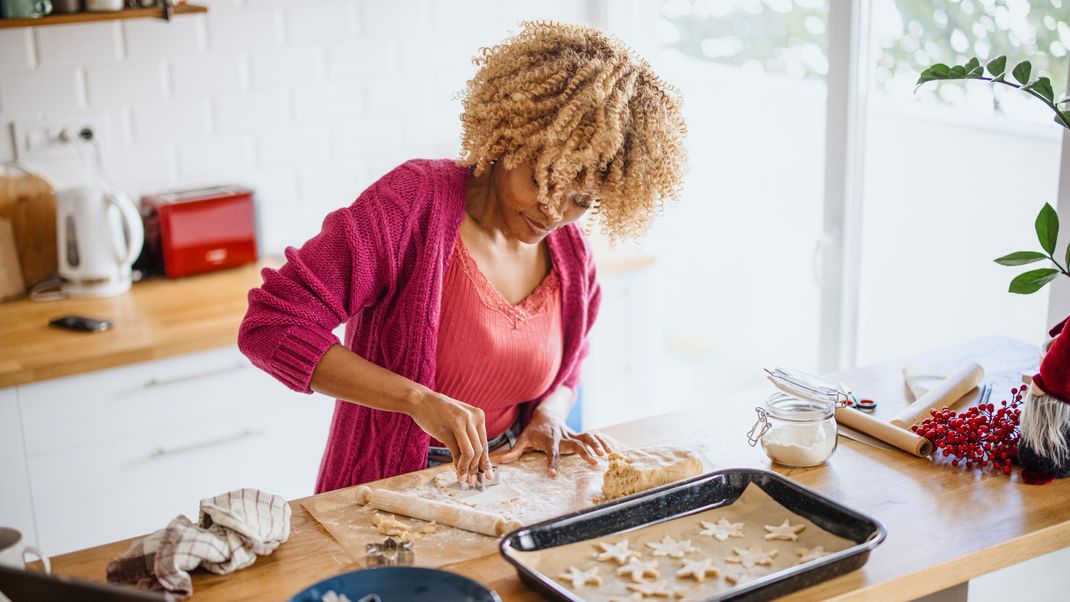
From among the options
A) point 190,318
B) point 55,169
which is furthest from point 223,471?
point 55,169

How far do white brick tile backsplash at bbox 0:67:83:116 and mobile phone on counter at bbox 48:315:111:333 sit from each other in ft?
1.96

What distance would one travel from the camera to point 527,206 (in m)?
1.81

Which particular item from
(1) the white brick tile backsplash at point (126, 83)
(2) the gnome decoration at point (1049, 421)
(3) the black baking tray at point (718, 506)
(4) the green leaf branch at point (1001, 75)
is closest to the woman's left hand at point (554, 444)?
(3) the black baking tray at point (718, 506)

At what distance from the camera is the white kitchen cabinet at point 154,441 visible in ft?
8.25

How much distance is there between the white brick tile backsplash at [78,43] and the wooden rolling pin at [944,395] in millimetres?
2248

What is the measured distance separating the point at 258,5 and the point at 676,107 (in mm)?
1781

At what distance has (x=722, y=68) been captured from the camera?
3.28m

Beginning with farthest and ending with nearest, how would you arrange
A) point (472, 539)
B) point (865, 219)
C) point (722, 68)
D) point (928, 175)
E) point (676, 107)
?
point (722, 68) → point (865, 219) → point (928, 175) → point (676, 107) → point (472, 539)

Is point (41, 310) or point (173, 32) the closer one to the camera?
point (41, 310)

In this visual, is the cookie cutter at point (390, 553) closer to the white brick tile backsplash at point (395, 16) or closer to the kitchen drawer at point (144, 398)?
the kitchen drawer at point (144, 398)

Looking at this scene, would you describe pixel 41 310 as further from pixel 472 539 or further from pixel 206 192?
pixel 472 539

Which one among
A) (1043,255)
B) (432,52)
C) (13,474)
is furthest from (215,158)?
(1043,255)

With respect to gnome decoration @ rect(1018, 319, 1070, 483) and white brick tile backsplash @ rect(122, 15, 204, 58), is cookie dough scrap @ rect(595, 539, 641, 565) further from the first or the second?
white brick tile backsplash @ rect(122, 15, 204, 58)

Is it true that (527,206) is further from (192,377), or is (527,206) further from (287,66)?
(287,66)
